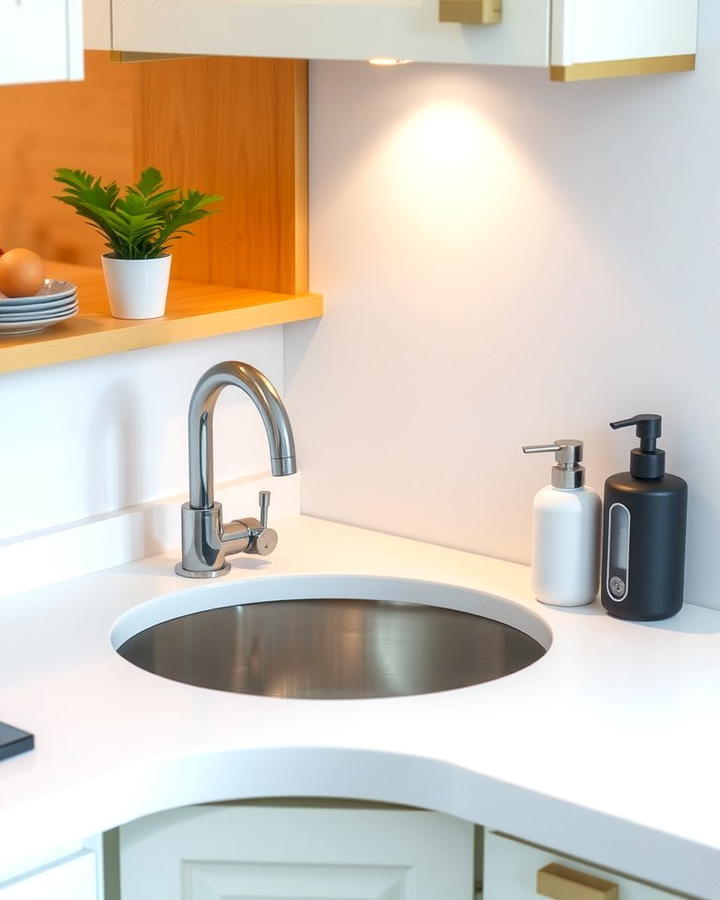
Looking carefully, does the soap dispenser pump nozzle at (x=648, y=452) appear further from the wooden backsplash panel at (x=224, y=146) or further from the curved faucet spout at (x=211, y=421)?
the wooden backsplash panel at (x=224, y=146)

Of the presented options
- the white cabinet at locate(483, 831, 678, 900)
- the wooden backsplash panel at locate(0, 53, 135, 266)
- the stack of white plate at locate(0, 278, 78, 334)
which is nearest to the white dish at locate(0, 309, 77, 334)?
the stack of white plate at locate(0, 278, 78, 334)

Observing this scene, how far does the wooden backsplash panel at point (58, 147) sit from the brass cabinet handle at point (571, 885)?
1.28 meters

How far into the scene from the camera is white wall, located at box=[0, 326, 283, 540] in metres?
1.69

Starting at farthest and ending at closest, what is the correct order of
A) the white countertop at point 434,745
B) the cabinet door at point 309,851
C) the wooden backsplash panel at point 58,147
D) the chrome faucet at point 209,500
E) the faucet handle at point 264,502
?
the wooden backsplash panel at point 58,147 < the faucet handle at point 264,502 < the chrome faucet at point 209,500 < the cabinet door at point 309,851 < the white countertop at point 434,745

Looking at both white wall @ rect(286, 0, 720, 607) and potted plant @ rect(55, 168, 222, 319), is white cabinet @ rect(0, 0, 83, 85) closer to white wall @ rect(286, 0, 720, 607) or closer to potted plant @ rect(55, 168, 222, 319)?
potted plant @ rect(55, 168, 222, 319)

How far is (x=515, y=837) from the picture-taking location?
1.26 m

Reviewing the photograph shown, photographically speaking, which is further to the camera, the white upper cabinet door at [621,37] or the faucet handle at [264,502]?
the faucet handle at [264,502]

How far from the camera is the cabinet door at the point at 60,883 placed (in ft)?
3.91

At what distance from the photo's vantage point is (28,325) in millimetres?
1589

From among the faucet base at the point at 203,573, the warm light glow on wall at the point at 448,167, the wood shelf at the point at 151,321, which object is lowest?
the faucet base at the point at 203,573

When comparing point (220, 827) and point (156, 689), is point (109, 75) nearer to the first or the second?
point (156, 689)

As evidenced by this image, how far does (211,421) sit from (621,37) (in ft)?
2.19

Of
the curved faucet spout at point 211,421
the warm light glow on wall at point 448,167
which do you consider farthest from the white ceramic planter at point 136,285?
the warm light glow on wall at point 448,167

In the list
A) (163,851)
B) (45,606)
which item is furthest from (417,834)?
(45,606)
